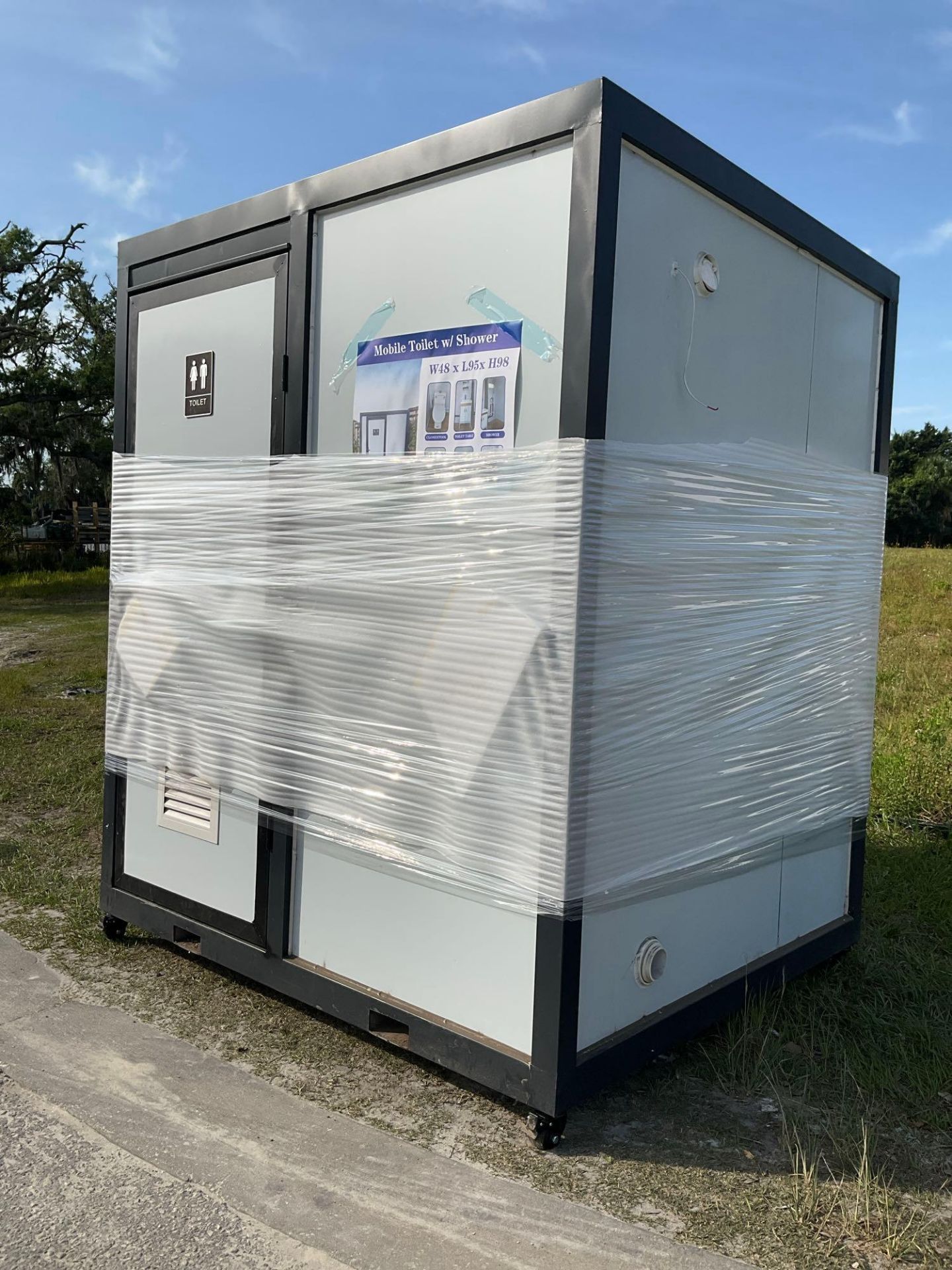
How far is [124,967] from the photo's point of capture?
398 cm

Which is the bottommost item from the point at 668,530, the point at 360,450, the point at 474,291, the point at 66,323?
the point at 668,530

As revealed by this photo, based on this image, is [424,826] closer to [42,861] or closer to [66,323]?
[42,861]

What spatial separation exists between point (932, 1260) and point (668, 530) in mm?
1923

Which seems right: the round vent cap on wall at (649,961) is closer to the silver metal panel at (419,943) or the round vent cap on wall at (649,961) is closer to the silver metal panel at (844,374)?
the silver metal panel at (419,943)

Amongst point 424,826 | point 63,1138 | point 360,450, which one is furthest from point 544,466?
point 63,1138

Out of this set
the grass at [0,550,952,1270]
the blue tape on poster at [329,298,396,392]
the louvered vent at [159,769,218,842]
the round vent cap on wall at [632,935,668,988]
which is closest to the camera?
→ the grass at [0,550,952,1270]

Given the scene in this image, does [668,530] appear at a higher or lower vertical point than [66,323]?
lower

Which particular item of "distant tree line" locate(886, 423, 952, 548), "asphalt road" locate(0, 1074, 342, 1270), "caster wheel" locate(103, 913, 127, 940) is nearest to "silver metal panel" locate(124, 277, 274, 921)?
"caster wheel" locate(103, 913, 127, 940)

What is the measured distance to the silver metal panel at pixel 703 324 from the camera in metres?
2.85

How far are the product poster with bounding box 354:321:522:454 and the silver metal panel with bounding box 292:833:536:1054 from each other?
1312 millimetres

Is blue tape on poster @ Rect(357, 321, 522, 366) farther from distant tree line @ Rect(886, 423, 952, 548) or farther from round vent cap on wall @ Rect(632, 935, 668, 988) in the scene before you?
distant tree line @ Rect(886, 423, 952, 548)

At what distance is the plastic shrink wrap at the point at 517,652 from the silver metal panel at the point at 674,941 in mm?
103

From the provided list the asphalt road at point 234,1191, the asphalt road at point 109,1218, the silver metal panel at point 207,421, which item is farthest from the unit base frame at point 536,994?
the asphalt road at point 109,1218

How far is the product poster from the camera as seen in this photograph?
2.90 metres
